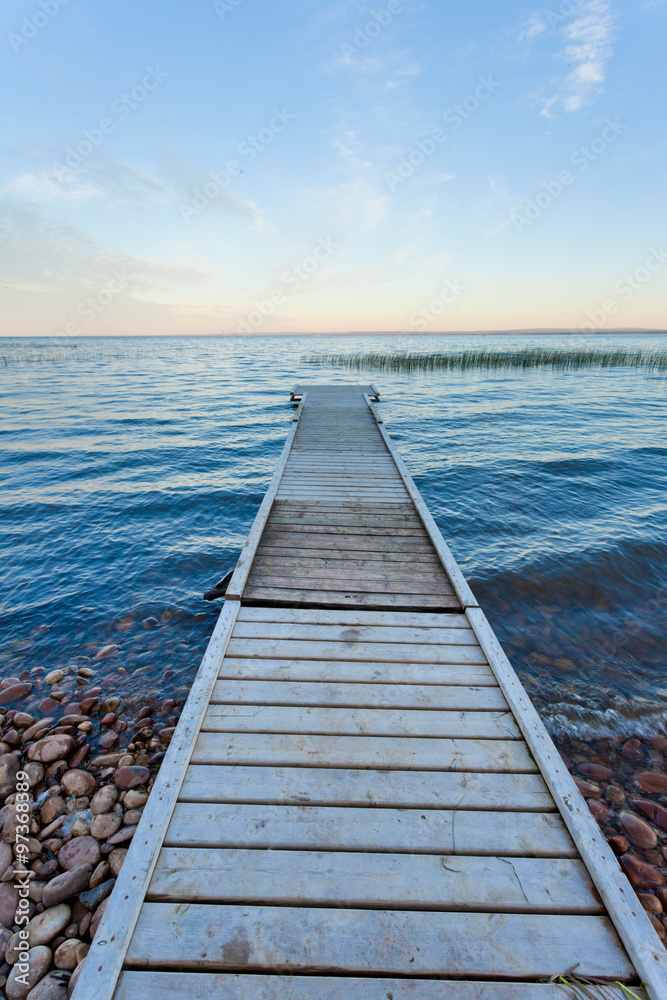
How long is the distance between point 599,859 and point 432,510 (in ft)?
24.0

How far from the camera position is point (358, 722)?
2762 mm

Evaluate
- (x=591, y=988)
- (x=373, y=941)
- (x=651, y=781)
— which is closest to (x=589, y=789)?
(x=651, y=781)

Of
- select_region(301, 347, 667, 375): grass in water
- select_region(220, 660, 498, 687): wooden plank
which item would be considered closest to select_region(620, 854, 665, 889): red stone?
select_region(220, 660, 498, 687): wooden plank

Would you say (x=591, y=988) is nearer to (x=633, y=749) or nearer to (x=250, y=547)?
(x=633, y=749)

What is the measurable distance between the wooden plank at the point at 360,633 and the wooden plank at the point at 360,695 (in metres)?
0.50

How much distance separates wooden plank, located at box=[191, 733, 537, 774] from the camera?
2480mm

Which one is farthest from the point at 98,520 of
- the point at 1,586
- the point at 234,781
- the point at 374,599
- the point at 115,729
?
the point at 234,781

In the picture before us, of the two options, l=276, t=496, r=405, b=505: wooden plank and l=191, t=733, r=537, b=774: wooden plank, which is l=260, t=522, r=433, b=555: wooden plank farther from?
l=191, t=733, r=537, b=774: wooden plank

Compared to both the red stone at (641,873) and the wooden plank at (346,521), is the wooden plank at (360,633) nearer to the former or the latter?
the red stone at (641,873)

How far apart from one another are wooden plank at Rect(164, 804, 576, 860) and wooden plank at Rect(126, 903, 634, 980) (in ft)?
0.81

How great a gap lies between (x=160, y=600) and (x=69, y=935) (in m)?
3.82

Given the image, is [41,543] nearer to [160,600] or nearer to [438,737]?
[160,600]

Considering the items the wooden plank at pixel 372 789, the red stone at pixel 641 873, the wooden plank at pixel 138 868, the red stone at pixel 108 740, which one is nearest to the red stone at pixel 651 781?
the red stone at pixel 641 873

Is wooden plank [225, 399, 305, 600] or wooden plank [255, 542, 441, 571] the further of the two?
wooden plank [255, 542, 441, 571]
